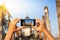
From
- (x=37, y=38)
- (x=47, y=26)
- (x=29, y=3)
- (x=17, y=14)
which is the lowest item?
(x=37, y=38)

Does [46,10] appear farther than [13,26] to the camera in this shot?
Yes

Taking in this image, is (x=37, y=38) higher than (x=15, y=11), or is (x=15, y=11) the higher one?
(x=15, y=11)

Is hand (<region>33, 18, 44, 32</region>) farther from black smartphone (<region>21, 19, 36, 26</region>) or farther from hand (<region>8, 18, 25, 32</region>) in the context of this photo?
hand (<region>8, 18, 25, 32</region>)

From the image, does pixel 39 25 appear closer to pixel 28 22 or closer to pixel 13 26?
pixel 28 22

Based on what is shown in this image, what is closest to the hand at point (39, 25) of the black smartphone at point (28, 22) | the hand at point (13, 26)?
the black smartphone at point (28, 22)

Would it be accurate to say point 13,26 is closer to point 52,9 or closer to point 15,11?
point 15,11

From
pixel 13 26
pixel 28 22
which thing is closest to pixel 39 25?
pixel 28 22

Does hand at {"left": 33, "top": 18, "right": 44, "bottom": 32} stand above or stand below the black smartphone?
below

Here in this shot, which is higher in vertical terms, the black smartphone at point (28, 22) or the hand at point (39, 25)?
the black smartphone at point (28, 22)

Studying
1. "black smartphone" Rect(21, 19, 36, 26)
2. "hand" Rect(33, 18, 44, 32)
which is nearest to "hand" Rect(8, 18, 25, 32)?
"black smartphone" Rect(21, 19, 36, 26)

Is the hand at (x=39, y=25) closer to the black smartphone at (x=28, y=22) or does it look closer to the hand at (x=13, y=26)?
the black smartphone at (x=28, y=22)

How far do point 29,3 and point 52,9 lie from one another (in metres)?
0.28

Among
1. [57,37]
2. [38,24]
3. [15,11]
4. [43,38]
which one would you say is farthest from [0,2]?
[57,37]

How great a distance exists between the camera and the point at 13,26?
162cm
